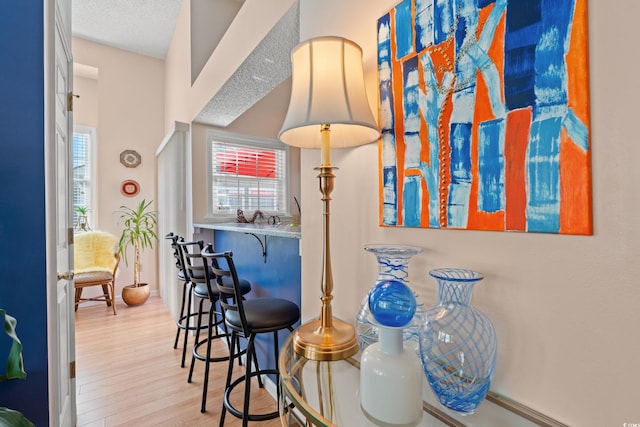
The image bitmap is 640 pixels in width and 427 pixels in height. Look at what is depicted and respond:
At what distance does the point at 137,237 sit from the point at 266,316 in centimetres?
342

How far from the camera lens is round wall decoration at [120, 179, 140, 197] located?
4332mm

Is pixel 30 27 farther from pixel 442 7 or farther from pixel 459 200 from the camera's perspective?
pixel 459 200

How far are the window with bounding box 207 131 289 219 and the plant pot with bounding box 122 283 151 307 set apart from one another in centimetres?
168

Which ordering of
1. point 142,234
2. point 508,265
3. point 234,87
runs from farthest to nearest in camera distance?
point 142,234
point 234,87
point 508,265

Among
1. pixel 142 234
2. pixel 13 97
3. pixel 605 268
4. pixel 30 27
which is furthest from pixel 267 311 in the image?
pixel 142 234

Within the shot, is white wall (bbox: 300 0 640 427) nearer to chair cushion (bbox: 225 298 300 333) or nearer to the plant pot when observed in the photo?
chair cushion (bbox: 225 298 300 333)

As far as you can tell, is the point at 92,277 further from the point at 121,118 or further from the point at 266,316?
the point at 266,316

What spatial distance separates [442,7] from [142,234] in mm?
4500

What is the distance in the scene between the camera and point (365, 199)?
1.05 metres

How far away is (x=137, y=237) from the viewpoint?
410 cm

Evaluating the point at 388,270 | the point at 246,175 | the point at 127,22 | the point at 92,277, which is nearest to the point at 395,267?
the point at 388,270

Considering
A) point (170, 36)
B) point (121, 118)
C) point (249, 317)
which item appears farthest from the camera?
point (121, 118)

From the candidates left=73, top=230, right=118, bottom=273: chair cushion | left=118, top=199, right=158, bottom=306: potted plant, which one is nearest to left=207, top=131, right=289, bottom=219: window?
left=118, top=199, right=158, bottom=306: potted plant

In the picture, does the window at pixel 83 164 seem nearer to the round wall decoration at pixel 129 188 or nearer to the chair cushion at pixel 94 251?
the round wall decoration at pixel 129 188
